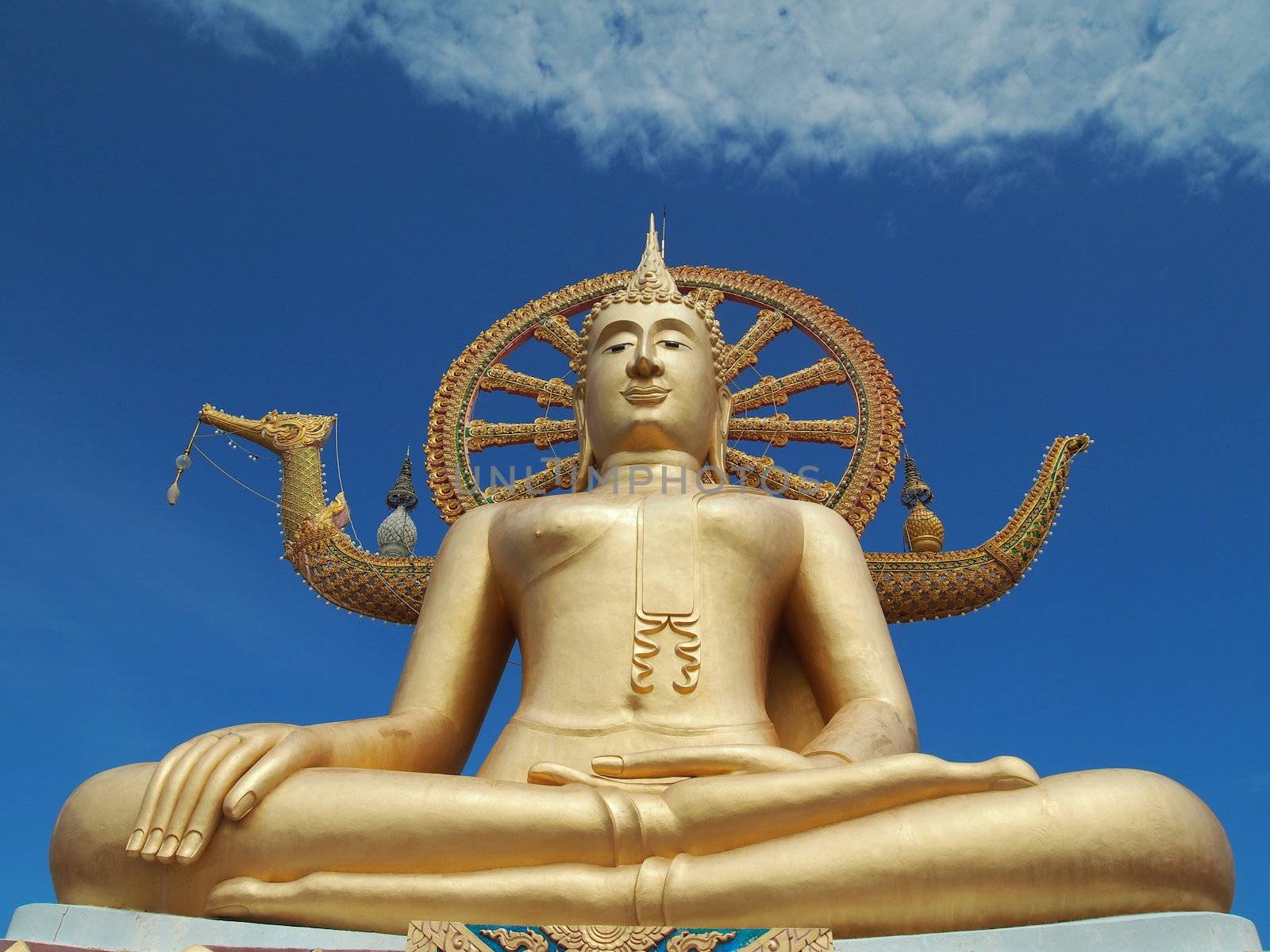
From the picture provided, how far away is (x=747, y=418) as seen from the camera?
6.20 metres

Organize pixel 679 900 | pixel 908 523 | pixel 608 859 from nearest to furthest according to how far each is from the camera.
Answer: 1. pixel 679 900
2. pixel 608 859
3. pixel 908 523

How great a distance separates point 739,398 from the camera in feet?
20.4

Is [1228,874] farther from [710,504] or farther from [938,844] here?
[710,504]

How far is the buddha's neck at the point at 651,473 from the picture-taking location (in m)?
4.65

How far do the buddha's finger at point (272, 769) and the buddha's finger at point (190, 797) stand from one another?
0.25 ft

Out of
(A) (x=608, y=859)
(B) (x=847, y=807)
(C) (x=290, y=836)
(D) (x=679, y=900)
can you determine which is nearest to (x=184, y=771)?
(C) (x=290, y=836)

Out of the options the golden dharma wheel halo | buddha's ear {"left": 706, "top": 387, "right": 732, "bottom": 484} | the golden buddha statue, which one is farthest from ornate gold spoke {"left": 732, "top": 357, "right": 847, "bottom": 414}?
the golden buddha statue

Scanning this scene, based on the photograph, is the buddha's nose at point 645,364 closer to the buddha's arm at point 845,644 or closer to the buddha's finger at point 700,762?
the buddha's arm at point 845,644

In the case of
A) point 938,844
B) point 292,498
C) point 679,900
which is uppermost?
point 292,498

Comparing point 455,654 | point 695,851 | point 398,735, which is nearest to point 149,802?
point 398,735

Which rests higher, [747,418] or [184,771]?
[747,418]

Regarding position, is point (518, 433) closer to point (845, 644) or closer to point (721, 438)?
point (721, 438)

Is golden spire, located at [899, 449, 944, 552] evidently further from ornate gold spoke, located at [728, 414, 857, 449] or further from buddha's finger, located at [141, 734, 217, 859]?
buddha's finger, located at [141, 734, 217, 859]

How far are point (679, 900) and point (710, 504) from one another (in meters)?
1.92
